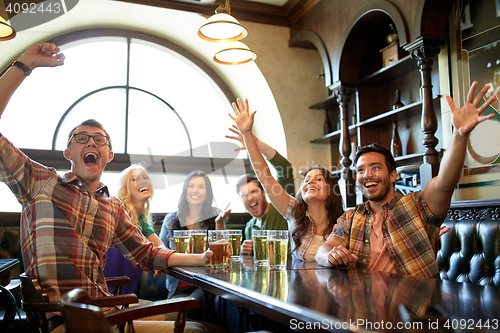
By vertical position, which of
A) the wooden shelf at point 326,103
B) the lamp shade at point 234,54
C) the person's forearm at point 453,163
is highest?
the wooden shelf at point 326,103

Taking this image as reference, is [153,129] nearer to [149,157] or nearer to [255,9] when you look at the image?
[149,157]

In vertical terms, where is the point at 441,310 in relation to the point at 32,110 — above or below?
below

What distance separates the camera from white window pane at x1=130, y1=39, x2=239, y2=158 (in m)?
4.60

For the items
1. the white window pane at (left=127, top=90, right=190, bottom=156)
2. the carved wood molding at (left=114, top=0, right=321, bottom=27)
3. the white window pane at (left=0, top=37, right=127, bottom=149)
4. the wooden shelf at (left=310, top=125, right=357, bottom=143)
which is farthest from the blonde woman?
the wooden shelf at (left=310, top=125, right=357, bottom=143)

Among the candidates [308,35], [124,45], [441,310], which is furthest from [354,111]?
[441,310]

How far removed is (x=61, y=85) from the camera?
4.28 m

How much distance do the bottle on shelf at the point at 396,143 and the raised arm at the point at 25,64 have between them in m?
2.85

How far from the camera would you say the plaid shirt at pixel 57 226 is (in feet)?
5.19

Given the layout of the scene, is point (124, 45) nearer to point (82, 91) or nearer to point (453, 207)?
point (82, 91)

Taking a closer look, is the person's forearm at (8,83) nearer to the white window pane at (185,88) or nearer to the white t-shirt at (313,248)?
the white t-shirt at (313,248)

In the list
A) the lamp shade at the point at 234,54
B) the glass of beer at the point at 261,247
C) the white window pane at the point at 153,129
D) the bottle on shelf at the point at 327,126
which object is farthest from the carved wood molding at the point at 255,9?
the glass of beer at the point at 261,247

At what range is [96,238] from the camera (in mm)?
1774

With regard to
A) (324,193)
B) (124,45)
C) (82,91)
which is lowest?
(324,193)

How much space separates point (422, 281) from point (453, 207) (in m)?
1.49
